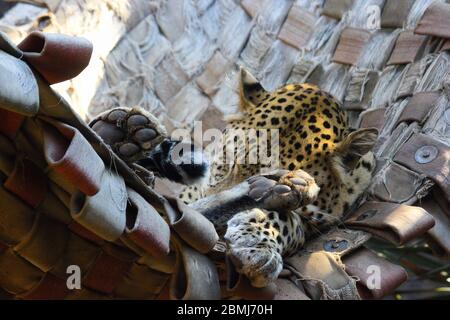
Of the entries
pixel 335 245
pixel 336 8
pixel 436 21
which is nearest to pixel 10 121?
pixel 335 245

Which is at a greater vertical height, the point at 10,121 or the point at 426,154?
the point at 10,121

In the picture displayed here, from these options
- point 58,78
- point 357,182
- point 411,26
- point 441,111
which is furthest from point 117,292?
point 411,26

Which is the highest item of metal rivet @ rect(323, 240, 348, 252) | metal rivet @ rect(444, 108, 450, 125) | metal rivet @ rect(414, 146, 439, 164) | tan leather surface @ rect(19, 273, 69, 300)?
metal rivet @ rect(444, 108, 450, 125)

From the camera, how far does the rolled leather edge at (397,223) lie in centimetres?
197

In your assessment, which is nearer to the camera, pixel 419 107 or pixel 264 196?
pixel 264 196

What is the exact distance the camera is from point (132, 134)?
187 centimetres

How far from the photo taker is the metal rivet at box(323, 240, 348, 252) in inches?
79.5

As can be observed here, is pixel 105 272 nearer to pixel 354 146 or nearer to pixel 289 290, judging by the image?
pixel 289 290

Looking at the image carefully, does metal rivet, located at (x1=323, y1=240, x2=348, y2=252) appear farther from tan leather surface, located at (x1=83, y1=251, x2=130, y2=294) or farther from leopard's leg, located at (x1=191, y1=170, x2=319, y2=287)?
tan leather surface, located at (x1=83, y1=251, x2=130, y2=294)

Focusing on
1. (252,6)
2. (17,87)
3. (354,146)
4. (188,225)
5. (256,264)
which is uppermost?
(17,87)

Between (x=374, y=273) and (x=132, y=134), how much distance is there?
24.0 inches

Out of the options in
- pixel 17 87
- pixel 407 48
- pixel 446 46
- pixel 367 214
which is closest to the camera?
pixel 17 87

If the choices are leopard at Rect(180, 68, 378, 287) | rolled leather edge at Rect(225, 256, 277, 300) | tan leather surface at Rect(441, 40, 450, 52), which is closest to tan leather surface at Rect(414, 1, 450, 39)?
tan leather surface at Rect(441, 40, 450, 52)

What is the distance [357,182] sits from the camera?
7.54 ft
